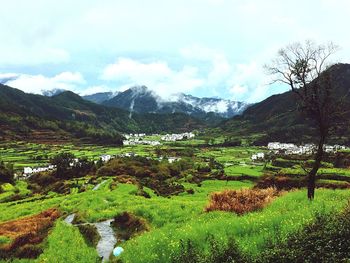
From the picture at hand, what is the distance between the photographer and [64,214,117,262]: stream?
2634cm

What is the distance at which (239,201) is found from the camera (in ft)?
100

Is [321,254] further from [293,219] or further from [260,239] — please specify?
[293,219]

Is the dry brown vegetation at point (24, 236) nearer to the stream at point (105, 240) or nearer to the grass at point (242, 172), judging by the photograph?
the stream at point (105, 240)

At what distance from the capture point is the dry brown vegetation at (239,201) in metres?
29.2

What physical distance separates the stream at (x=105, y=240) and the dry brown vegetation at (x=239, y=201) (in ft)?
25.3

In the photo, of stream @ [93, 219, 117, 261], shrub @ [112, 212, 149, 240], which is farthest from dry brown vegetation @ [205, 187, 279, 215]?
stream @ [93, 219, 117, 261]

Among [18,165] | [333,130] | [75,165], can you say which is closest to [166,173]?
[75,165]

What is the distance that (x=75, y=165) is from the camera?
13750 centimetres

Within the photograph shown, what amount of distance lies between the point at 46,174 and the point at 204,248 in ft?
389

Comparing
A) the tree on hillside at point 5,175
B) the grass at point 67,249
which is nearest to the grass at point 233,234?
A: the grass at point 67,249

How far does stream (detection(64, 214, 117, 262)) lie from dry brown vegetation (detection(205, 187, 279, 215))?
7.70 meters

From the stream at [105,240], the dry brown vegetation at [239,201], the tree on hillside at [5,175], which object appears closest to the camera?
the stream at [105,240]

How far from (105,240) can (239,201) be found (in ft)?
34.5

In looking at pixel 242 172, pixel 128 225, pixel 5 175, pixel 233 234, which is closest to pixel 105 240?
pixel 128 225
